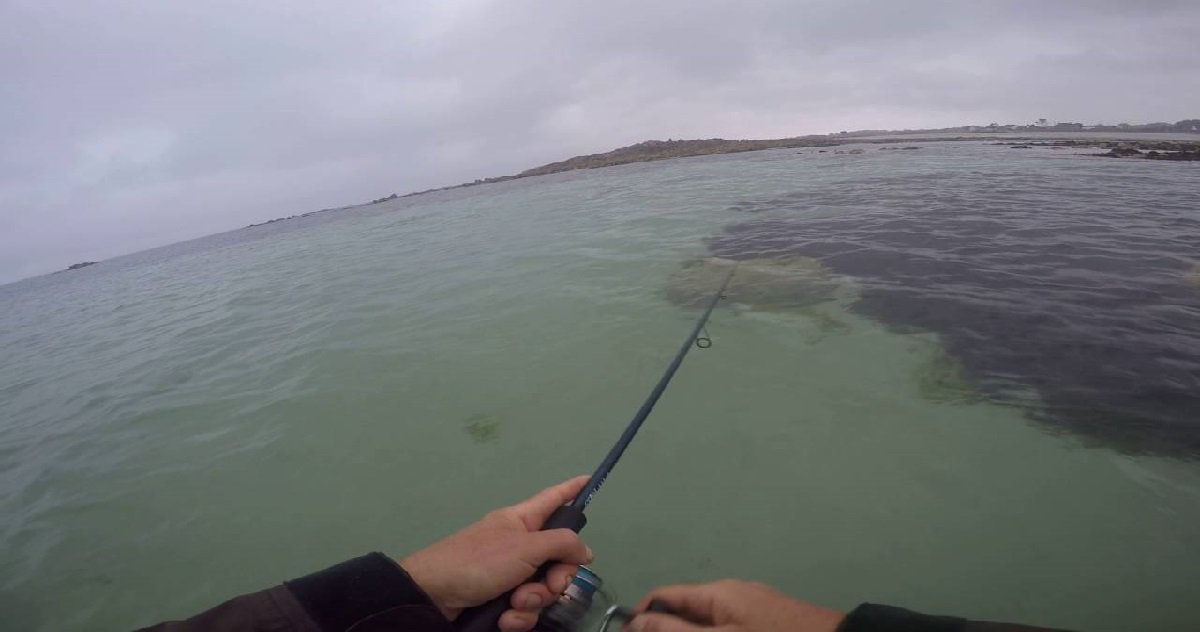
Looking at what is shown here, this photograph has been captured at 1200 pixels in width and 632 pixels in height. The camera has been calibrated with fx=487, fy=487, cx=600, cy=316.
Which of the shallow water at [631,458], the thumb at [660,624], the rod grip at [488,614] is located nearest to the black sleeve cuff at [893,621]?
the thumb at [660,624]

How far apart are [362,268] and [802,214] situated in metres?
13.6

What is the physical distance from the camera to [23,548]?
428 cm

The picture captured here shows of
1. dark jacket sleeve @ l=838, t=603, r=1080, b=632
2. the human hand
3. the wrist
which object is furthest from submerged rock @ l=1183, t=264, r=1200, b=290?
the wrist

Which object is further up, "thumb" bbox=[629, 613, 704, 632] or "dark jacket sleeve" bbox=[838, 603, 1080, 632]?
"dark jacket sleeve" bbox=[838, 603, 1080, 632]

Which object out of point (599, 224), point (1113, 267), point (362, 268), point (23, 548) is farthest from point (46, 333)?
point (1113, 267)

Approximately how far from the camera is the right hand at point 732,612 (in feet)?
5.02

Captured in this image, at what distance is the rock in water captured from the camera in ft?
23.8

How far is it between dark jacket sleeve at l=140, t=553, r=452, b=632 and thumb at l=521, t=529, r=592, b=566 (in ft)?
1.16

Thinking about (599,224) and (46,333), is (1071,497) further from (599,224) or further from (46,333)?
(46,333)

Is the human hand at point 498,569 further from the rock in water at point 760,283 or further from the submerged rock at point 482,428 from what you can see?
the rock in water at point 760,283

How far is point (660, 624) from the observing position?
157 cm

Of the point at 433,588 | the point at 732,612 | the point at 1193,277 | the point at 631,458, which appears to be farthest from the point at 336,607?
the point at 1193,277

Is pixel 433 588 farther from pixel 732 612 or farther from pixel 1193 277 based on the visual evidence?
pixel 1193 277

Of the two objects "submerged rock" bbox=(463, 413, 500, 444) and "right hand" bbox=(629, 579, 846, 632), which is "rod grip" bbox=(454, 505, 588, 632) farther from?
"submerged rock" bbox=(463, 413, 500, 444)
